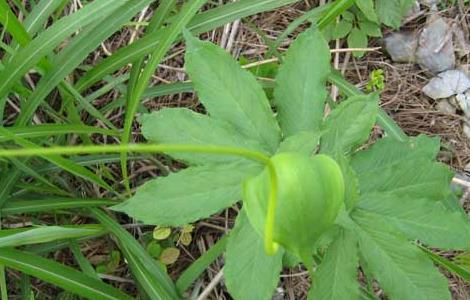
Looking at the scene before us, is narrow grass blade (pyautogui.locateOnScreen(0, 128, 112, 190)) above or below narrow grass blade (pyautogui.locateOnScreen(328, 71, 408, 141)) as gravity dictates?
above

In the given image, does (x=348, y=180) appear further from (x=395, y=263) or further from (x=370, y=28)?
(x=370, y=28)

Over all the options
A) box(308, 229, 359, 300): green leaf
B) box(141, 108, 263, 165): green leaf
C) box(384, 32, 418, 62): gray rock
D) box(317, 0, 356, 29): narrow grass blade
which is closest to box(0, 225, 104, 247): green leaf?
box(141, 108, 263, 165): green leaf

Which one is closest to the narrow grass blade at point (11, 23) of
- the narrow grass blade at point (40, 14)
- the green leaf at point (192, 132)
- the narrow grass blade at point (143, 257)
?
the narrow grass blade at point (40, 14)

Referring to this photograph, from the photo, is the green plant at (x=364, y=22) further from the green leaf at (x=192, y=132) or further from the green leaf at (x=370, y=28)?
the green leaf at (x=192, y=132)

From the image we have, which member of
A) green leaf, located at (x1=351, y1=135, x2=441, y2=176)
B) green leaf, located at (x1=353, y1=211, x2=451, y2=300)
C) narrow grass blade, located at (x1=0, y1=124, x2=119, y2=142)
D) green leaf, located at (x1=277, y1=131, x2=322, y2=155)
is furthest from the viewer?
narrow grass blade, located at (x1=0, y1=124, x2=119, y2=142)

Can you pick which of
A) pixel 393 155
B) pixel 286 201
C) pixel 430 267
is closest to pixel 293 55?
pixel 393 155

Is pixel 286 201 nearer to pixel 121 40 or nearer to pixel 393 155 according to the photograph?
pixel 393 155

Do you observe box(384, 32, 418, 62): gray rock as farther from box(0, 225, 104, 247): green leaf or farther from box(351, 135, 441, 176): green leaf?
box(0, 225, 104, 247): green leaf
